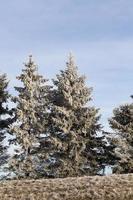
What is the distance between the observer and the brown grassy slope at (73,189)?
31.8 m

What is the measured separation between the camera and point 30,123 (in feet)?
180

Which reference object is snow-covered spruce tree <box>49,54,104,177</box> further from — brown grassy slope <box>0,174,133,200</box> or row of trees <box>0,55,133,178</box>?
brown grassy slope <box>0,174,133,200</box>

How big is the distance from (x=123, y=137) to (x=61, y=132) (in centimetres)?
591

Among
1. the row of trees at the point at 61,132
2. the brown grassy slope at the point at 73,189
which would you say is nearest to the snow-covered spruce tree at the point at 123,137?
the row of trees at the point at 61,132

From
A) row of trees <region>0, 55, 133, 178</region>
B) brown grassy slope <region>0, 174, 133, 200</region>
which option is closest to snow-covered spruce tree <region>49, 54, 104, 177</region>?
row of trees <region>0, 55, 133, 178</region>

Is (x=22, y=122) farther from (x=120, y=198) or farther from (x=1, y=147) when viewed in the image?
(x=120, y=198)

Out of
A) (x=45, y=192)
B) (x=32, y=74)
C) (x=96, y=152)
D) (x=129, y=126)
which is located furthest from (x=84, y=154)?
(x=45, y=192)

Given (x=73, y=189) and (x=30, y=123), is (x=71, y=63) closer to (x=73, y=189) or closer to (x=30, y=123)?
(x=30, y=123)

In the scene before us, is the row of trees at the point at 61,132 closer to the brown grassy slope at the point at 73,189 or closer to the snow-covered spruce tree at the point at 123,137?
the snow-covered spruce tree at the point at 123,137

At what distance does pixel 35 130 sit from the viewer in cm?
5466

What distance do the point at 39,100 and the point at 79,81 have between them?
420 centimetres

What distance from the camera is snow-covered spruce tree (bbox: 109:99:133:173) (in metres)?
53.8

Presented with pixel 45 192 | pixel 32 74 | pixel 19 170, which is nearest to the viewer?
pixel 45 192

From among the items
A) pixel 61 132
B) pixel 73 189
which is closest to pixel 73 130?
pixel 61 132
